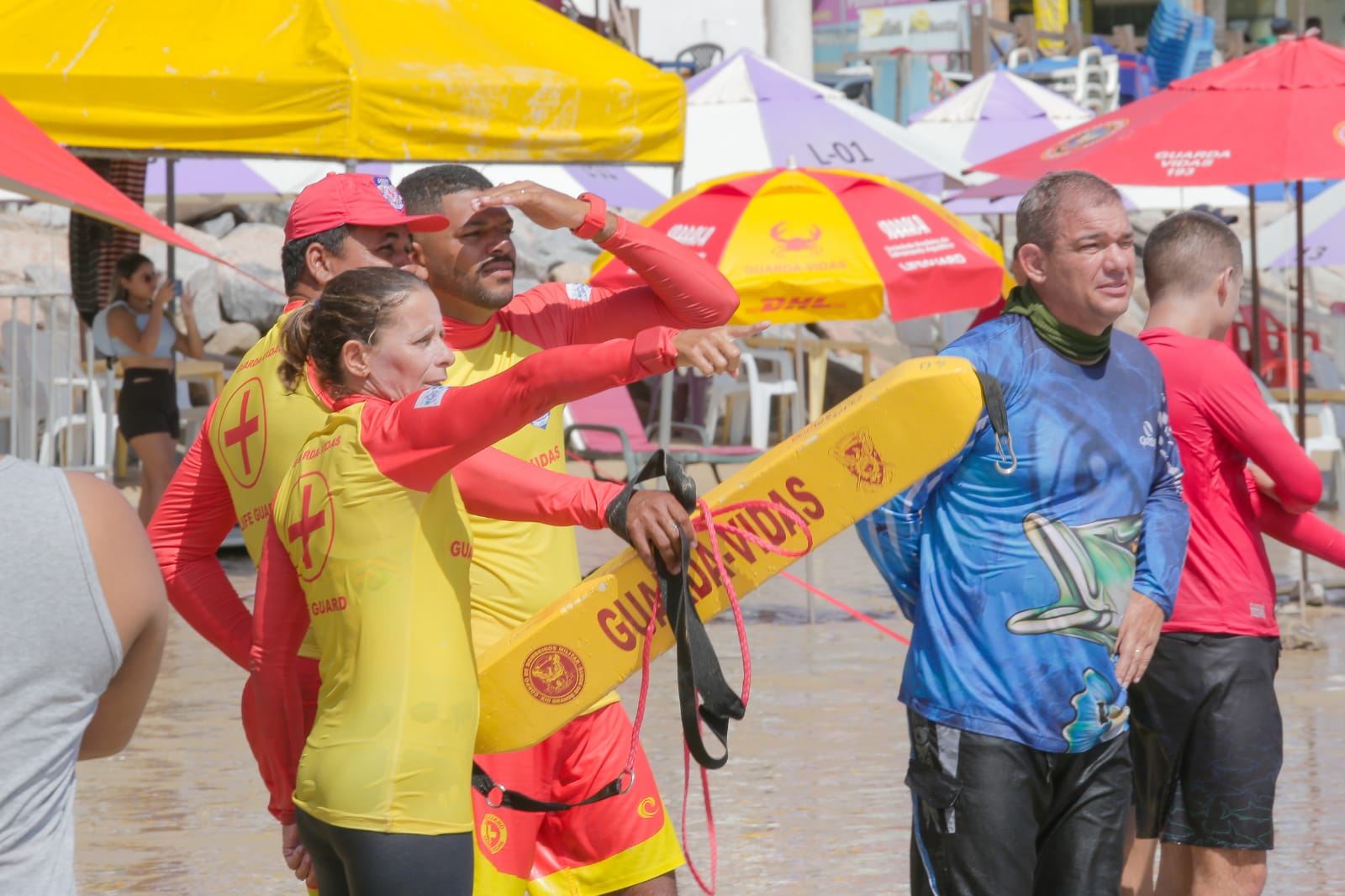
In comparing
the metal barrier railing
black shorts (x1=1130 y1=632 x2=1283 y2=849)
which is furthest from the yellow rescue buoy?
the metal barrier railing

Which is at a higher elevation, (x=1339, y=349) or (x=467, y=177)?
(x=467, y=177)

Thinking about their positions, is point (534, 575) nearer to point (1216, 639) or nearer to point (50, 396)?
point (1216, 639)

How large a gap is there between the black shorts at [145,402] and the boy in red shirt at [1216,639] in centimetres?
756

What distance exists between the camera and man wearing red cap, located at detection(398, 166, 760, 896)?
3.27m

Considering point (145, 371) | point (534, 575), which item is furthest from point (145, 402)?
point (534, 575)

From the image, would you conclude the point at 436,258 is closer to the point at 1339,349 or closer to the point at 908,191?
the point at 908,191

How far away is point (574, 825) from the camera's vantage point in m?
3.34

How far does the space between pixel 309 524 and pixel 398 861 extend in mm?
536

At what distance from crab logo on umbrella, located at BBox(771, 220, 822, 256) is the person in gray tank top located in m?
7.04

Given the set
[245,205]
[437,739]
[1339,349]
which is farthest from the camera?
[245,205]

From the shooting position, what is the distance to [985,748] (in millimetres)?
3176

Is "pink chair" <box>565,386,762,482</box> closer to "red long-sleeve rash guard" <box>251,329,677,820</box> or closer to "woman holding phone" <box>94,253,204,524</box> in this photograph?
"woman holding phone" <box>94,253,204,524</box>

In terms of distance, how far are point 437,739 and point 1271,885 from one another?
3193 mm

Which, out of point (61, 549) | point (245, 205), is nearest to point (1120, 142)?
point (61, 549)
